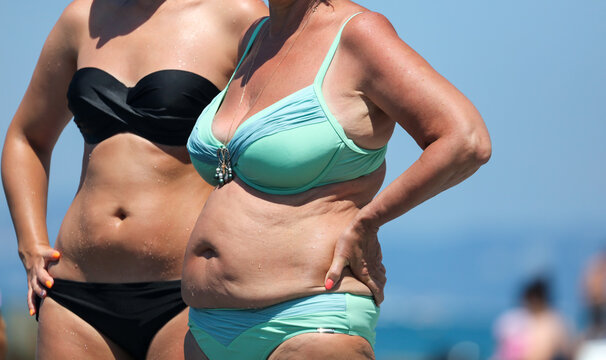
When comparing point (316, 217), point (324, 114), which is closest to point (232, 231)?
point (316, 217)

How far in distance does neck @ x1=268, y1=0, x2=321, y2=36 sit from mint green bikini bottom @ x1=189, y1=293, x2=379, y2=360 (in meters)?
0.95

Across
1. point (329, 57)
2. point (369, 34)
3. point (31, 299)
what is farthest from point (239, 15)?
point (31, 299)

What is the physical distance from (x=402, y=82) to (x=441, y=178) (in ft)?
1.00

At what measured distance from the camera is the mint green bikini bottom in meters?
2.64

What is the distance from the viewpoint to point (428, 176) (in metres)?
2.58

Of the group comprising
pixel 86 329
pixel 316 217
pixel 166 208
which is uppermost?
pixel 316 217

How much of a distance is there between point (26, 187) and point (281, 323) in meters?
1.65

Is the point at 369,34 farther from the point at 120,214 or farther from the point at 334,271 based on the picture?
the point at 120,214

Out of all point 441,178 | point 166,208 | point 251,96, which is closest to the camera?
point 441,178

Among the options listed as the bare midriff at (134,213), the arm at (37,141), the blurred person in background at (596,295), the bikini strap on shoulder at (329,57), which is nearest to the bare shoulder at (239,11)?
the bare midriff at (134,213)

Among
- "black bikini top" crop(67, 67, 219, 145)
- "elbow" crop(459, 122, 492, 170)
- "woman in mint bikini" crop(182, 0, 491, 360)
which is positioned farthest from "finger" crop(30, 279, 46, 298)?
"elbow" crop(459, 122, 492, 170)

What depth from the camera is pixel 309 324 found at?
263 centimetres

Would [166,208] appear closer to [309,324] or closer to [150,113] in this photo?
[150,113]

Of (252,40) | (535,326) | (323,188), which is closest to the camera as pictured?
(323,188)
